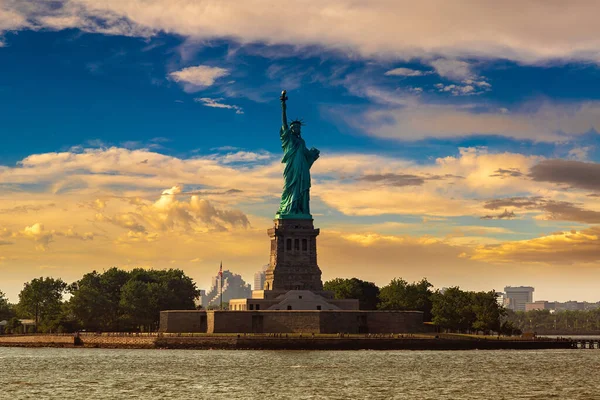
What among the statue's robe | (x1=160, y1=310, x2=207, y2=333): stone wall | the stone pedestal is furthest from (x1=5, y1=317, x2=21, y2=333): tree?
the statue's robe

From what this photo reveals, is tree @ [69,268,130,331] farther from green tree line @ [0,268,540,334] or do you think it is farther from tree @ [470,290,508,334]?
tree @ [470,290,508,334]

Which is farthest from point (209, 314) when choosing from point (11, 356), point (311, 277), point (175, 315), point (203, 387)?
point (203, 387)

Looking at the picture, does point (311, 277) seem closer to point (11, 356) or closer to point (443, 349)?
point (443, 349)

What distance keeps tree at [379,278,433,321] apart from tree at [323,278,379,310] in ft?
15.9

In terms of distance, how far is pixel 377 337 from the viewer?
390ft

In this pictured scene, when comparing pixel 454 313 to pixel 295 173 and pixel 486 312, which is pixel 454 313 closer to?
pixel 486 312

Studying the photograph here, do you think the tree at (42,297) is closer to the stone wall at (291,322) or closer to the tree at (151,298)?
the tree at (151,298)

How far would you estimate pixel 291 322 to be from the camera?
122000 mm

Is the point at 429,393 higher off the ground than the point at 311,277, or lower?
lower

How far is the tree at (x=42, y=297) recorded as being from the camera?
162125mm

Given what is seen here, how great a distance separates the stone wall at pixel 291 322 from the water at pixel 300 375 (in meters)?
6.71

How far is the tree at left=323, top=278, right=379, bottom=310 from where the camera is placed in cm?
15862

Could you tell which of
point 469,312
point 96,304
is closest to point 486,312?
point 469,312

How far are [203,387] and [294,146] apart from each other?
6308 centimetres
